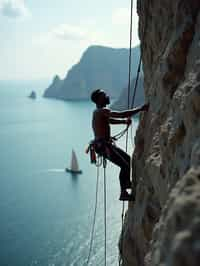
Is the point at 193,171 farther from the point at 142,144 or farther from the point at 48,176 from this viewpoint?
the point at 48,176

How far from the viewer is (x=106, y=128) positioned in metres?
5.74

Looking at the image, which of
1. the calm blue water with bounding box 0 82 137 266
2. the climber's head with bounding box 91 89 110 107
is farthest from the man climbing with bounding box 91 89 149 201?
the calm blue water with bounding box 0 82 137 266

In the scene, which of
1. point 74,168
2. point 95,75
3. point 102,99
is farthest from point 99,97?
point 95,75

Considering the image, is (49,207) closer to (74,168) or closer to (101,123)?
(74,168)

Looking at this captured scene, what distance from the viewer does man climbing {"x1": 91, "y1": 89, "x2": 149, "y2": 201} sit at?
5.61m

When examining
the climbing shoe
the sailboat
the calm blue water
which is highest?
the climbing shoe

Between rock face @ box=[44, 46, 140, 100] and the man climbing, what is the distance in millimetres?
127023

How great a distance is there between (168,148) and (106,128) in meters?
1.29

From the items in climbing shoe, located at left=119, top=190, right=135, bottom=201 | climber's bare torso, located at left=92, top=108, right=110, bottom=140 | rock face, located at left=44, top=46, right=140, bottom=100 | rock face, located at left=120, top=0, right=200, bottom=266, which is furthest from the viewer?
rock face, located at left=44, top=46, right=140, bottom=100

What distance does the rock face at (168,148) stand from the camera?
230 centimetres

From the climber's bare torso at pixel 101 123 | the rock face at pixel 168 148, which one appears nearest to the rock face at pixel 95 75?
the rock face at pixel 168 148

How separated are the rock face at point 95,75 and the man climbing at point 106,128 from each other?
417ft

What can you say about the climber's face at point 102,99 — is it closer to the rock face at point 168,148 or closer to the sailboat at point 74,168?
the rock face at point 168,148

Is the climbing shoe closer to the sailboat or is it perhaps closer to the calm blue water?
the calm blue water
